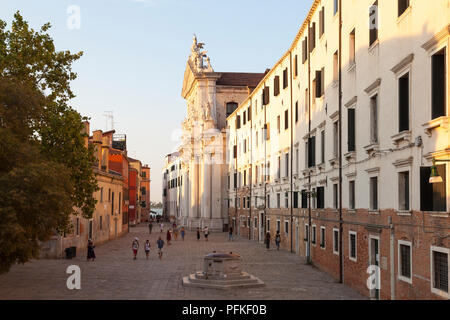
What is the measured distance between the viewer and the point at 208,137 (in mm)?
74125

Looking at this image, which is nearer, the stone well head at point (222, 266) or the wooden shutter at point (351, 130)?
the wooden shutter at point (351, 130)

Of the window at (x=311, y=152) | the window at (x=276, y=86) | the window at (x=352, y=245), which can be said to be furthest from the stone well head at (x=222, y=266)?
the window at (x=276, y=86)

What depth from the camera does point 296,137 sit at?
35625 millimetres

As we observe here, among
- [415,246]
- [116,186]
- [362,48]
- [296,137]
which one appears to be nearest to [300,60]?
[296,137]

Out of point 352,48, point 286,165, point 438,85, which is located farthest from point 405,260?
point 286,165

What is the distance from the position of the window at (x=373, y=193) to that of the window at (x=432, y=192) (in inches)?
191

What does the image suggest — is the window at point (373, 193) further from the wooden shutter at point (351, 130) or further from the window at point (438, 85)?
the window at point (438, 85)

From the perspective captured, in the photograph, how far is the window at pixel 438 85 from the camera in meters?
14.3

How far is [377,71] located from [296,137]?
52.8 feet

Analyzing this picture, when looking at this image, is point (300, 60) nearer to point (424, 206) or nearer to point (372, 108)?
point (372, 108)

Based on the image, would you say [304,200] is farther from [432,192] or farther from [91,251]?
[432,192]

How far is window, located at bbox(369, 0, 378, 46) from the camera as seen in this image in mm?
19891

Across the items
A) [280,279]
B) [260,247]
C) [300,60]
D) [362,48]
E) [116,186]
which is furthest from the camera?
[116,186]

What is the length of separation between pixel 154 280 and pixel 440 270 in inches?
539
